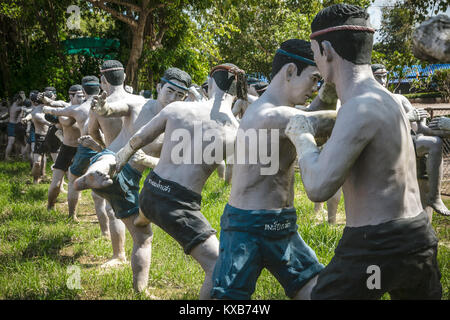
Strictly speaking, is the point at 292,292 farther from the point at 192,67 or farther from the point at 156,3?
the point at 192,67

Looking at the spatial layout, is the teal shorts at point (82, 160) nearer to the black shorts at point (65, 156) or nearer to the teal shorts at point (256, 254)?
the black shorts at point (65, 156)

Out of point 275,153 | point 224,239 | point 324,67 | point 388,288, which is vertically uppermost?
point 324,67

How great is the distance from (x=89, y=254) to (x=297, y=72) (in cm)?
384

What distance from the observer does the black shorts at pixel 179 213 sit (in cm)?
319

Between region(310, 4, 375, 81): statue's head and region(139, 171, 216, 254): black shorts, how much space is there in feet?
4.90

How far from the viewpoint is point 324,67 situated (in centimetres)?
216

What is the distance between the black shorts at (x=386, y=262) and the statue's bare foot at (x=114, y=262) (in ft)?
11.0

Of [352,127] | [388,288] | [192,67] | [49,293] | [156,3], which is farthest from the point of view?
[192,67]

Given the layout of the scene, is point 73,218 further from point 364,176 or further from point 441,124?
point 364,176

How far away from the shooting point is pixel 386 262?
1.98 m

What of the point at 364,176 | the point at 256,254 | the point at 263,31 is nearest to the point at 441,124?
the point at 364,176

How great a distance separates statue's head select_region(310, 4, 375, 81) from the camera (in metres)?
2.07

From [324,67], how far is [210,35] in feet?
46.3

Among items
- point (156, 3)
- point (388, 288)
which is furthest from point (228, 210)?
point (156, 3)
